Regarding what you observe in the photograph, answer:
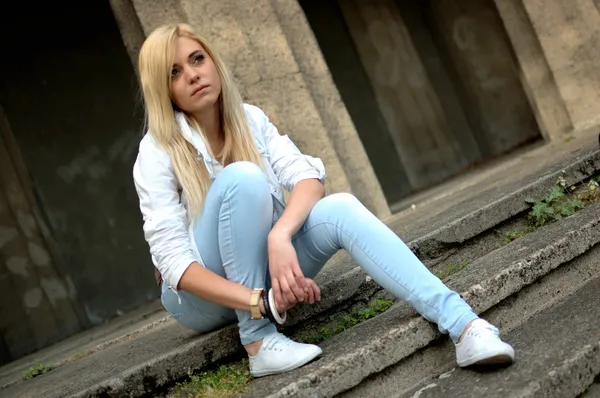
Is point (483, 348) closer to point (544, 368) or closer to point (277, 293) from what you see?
point (544, 368)

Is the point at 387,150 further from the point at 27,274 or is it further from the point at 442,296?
the point at 442,296

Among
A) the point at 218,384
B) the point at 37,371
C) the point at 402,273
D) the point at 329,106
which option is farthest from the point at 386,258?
the point at 329,106

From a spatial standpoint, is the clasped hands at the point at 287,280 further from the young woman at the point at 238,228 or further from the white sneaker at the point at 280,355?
the white sneaker at the point at 280,355

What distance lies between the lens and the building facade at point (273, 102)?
4.75 m

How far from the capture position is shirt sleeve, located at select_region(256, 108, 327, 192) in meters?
2.48

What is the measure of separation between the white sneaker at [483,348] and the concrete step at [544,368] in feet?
0.15

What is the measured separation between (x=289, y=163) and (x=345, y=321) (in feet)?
2.14

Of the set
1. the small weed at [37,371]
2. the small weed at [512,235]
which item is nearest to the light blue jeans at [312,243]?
the small weed at [512,235]

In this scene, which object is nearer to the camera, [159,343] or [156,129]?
[156,129]

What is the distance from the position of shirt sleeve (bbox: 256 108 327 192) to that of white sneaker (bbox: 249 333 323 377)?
0.60 meters

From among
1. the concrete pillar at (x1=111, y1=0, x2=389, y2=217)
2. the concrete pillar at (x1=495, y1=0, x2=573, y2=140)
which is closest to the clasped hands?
the concrete pillar at (x1=111, y1=0, x2=389, y2=217)

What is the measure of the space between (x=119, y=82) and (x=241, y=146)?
5199 mm

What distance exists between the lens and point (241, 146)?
248 cm

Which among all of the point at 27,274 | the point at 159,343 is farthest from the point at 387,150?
the point at 159,343
